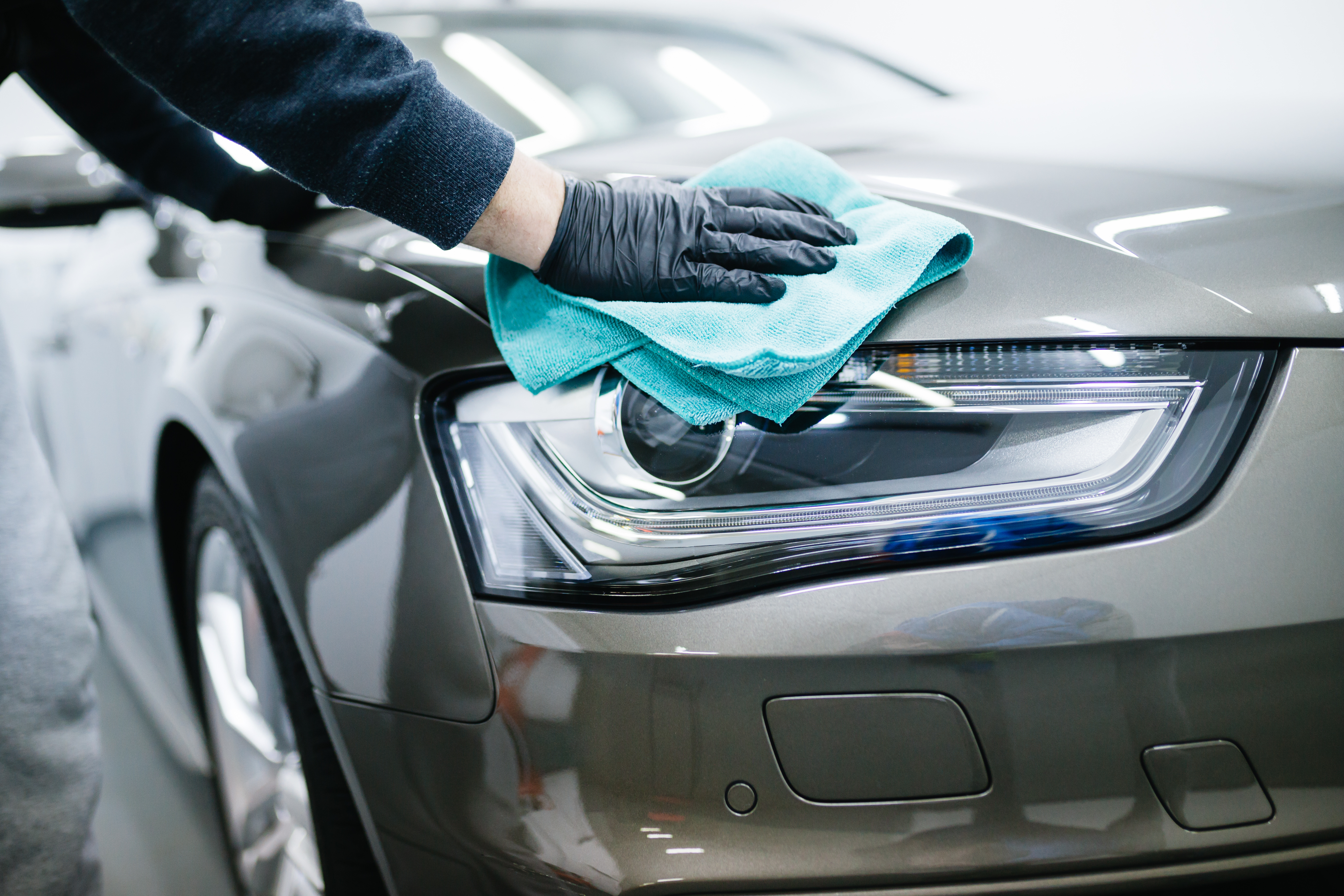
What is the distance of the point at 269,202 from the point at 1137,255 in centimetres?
99

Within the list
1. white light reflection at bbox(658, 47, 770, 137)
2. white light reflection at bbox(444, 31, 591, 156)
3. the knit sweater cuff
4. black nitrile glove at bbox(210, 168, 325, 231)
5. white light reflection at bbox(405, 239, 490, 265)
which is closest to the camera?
the knit sweater cuff

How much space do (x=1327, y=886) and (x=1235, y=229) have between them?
54cm

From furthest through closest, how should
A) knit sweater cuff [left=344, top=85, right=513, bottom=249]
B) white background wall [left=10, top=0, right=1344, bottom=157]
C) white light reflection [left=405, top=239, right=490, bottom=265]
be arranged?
white background wall [left=10, top=0, right=1344, bottom=157]
white light reflection [left=405, top=239, right=490, bottom=265]
knit sweater cuff [left=344, top=85, right=513, bottom=249]

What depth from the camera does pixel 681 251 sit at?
781 millimetres

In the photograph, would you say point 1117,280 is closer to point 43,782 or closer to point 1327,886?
point 1327,886

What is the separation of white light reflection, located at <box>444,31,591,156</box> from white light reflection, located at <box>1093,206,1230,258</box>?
963mm

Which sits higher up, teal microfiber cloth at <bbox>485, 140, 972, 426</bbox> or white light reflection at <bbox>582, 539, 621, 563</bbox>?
teal microfiber cloth at <bbox>485, 140, 972, 426</bbox>

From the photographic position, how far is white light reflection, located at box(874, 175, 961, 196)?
81 cm

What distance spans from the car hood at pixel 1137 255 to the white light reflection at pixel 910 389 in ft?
0.10

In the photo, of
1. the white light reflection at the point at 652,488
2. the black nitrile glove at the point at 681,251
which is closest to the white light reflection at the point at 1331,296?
the black nitrile glove at the point at 681,251

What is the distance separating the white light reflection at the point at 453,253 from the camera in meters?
0.84

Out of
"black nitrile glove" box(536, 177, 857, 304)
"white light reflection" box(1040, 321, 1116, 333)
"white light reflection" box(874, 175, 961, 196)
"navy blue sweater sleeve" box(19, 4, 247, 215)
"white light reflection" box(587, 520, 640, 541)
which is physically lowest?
"navy blue sweater sleeve" box(19, 4, 247, 215)

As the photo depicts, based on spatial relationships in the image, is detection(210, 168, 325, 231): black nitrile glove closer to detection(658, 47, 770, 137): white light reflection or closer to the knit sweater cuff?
the knit sweater cuff

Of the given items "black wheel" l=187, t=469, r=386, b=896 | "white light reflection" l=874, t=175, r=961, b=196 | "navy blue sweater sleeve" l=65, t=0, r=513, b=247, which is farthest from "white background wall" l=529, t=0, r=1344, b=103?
"black wheel" l=187, t=469, r=386, b=896
